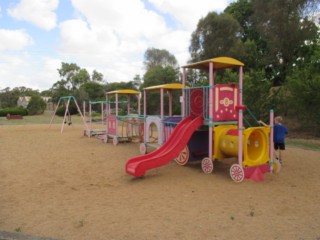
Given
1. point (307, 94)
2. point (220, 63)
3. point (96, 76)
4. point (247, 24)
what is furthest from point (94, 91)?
point (220, 63)

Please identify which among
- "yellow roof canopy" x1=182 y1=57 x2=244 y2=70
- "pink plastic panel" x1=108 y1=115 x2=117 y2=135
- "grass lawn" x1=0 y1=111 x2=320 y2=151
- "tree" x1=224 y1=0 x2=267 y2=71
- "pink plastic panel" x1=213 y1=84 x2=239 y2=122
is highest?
"tree" x1=224 y1=0 x2=267 y2=71

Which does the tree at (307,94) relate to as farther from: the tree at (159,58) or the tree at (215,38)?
the tree at (159,58)

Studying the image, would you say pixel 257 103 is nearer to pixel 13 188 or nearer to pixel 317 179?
pixel 317 179

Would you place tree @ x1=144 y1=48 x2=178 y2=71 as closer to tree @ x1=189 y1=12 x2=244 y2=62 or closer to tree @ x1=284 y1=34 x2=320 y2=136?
tree @ x1=189 y1=12 x2=244 y2=62

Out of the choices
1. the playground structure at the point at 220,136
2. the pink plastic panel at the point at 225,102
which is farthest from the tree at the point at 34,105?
the pink plastic panel at the point at 225,102

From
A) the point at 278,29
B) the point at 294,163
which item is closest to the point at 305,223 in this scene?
the point at 294,163

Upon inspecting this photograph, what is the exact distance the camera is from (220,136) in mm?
7930

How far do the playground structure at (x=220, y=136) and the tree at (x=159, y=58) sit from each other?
54.4m

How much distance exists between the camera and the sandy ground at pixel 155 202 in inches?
177

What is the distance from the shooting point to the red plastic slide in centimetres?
752

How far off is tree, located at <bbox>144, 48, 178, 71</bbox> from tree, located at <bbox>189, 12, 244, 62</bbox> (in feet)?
109

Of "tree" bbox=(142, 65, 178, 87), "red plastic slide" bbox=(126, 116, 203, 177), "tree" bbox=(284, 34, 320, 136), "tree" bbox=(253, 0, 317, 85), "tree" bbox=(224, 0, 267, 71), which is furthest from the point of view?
"tree" bbox=(142, 65, 178, 87)

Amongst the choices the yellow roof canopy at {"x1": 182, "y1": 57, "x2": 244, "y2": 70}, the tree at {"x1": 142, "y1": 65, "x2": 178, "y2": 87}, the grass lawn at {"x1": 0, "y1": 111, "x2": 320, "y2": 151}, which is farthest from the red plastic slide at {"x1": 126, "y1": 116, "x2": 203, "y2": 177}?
the tree at {"x1": 142, "y1": 65, "x2": 178, "y2": 87}

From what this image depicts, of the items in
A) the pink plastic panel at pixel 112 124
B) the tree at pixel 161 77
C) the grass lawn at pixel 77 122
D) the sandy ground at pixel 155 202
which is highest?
the tree at pixel 161 77
